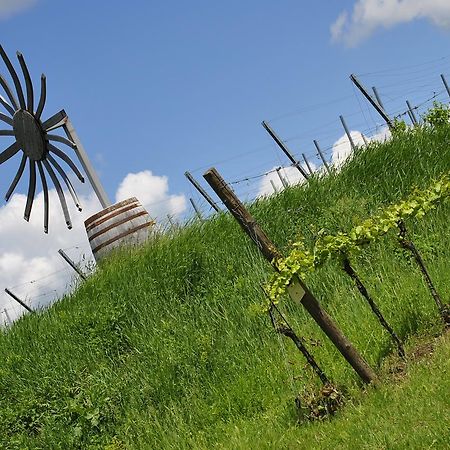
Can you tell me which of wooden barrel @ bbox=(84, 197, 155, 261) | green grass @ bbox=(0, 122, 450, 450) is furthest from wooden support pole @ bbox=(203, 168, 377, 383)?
wooden barrel @ bbox=(84, 197, 155, 261)

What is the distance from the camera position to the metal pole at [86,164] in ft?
35.2

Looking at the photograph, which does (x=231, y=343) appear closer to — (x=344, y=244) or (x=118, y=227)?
(x=344, y=244)

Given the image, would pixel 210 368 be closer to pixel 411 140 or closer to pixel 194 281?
pixel 194 281

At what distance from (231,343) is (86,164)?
5.28 m

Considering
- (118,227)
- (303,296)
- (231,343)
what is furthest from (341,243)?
(118,227)

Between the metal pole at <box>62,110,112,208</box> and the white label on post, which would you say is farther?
the metal pole at <box>62,110,112,208</box>

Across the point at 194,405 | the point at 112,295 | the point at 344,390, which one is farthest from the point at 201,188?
the point at 344,390

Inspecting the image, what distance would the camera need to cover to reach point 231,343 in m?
6.23

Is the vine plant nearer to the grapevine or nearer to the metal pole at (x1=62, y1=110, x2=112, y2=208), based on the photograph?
the grapevine

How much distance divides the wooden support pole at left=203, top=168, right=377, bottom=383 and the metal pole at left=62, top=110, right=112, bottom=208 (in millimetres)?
6063

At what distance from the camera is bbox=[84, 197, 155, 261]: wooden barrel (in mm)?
10297

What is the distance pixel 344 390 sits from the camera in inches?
184

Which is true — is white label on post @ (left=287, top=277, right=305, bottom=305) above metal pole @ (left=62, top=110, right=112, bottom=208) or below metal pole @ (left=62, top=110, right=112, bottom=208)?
below

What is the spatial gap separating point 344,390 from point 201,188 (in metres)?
9.27
